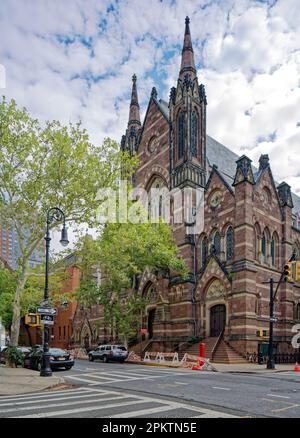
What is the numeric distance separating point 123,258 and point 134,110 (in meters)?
25.8

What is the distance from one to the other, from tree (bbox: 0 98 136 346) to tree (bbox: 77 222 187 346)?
4.60 metres

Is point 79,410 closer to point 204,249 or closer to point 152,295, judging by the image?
point 204,249

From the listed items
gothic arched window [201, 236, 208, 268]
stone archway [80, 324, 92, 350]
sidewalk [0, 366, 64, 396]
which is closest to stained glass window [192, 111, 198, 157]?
gothic arched window [201, 236, 208, 268]

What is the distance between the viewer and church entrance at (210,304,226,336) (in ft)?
111

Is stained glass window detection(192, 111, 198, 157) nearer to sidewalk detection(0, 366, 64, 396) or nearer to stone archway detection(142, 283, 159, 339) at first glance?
stone archway detection(142, 283, 159, 339)

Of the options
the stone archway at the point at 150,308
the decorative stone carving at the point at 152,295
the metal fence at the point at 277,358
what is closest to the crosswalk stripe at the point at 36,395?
the metal fence at the point at 277,358

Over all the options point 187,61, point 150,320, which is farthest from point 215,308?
point 187,61

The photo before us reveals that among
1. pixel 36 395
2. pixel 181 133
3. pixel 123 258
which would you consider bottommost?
pixel 36 395

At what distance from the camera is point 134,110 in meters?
50.9

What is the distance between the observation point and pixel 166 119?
140 ft

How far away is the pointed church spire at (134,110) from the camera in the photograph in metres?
49.9

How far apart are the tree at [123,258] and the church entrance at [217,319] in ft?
12.7
